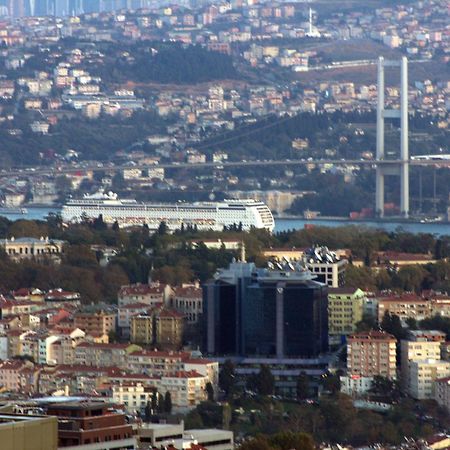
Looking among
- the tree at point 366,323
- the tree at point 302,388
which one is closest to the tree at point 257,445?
the tree at point 302,388

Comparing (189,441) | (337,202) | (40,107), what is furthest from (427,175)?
(189,441)

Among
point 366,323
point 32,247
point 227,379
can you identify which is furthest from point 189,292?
point 32,247

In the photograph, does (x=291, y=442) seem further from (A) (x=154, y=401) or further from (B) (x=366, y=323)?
(B) (x=366, y=323)

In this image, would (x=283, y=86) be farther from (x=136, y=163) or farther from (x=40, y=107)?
(x=136, y=163)

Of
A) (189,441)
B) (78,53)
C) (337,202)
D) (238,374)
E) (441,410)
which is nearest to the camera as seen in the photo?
(189,441)

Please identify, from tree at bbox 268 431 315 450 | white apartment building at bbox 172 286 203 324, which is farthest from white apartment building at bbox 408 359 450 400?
tree at bbox 268 431 315 450

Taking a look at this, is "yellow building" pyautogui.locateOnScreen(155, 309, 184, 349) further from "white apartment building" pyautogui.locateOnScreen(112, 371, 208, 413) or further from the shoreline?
the shoreline
